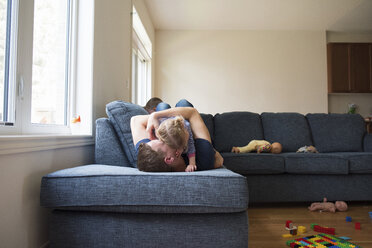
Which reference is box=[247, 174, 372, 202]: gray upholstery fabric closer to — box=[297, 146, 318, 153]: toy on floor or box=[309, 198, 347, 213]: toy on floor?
box=[309, 198, 347, 213]: toy on floor

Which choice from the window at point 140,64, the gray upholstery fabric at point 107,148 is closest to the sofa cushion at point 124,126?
the gray upholstery fabric at point 107,148

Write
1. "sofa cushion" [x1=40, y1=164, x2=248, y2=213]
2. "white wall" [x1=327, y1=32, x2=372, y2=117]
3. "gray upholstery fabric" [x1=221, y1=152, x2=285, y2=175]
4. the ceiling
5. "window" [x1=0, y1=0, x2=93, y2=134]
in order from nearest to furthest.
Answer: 1. "sofa cushion" [x1=40, y1=164, x2=248, y2=213]
2. "window" [x1=0, y1=0, x2=93, y2=134]
3. "gray upholstery fabric" [x1=221, y1=152, x2=285, y2=175]
4. the ceiling
5. "white wall" [x1=327, y1=32, x2=372, y2=117]

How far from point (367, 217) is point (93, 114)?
2.40m

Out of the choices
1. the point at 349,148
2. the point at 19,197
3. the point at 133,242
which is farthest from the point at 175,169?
the point at 349,148

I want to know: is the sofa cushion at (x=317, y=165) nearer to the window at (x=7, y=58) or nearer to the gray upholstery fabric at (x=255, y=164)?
the gray upholstery fabric at (x=255, y=164)

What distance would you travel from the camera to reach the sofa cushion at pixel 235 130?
3.32m

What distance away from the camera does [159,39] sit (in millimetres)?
6355

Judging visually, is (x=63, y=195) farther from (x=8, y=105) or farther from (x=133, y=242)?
(x=8, y=105)

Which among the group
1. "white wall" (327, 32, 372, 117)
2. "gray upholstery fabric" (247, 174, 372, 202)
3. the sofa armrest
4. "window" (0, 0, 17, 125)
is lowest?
"gray upholstery fabric" (247, 174, 372, 202)

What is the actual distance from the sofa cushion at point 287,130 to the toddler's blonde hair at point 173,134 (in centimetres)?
210

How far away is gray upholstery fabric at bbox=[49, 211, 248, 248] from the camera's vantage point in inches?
54.7

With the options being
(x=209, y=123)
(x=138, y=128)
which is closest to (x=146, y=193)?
(x=138, y=128)

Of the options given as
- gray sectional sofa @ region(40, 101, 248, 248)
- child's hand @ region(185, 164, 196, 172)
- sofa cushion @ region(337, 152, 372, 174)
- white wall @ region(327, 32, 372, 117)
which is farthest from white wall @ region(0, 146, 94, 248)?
white wall @ region(327, 32, 372, 117)

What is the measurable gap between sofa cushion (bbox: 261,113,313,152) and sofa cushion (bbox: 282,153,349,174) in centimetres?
60
